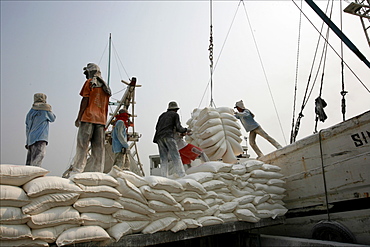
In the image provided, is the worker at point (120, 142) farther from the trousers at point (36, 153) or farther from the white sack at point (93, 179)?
the white sack at point (93, 179)

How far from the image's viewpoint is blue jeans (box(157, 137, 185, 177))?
3.51m

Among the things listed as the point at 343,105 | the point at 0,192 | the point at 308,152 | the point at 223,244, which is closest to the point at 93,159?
the point at 0,192

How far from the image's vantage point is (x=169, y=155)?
3.76 meters

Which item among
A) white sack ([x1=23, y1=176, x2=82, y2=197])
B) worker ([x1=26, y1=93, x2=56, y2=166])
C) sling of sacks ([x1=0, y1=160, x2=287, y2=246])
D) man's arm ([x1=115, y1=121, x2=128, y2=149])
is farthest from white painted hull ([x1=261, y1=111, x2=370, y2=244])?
worker ([x1=26, y1=93, x2=56, y2=166])

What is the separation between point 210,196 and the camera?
9.94 feet

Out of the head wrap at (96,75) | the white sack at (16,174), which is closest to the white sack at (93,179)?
the white sack at (16,174)

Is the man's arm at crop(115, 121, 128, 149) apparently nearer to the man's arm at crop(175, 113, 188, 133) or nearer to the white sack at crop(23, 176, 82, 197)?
the man's arm at crop(175, 113, 188, 133)

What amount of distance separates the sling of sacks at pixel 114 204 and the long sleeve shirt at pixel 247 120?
6.06ft

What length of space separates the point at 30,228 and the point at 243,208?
2.24m

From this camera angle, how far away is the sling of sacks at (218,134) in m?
4.53

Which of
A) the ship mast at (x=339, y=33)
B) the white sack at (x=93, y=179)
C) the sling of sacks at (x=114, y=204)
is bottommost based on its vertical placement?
the sling of sacks at (x=114, y=204)

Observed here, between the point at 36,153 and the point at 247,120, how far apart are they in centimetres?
364

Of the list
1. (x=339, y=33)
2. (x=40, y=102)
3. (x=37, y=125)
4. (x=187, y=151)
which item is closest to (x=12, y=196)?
(x=37, y=125)

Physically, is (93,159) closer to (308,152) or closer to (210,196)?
(210,196)
